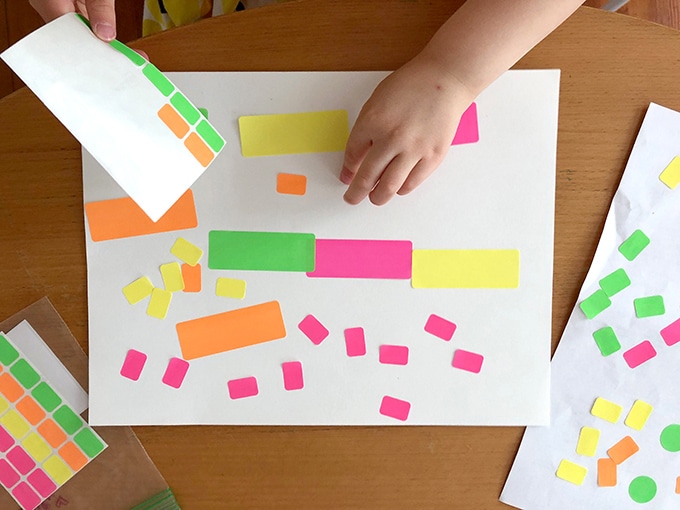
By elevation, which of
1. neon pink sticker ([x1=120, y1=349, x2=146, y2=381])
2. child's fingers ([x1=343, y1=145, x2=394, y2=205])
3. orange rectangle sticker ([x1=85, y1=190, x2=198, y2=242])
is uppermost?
child's fingers ([x1=343, y1=145, x2=394, y2=205])

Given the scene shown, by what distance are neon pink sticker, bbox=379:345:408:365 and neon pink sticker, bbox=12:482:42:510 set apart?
0.37m

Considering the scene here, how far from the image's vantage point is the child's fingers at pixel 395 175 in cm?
59

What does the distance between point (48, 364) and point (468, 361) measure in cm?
41

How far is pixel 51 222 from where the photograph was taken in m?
0.63

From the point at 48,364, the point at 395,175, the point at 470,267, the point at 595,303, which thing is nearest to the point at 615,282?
the point at 595,303

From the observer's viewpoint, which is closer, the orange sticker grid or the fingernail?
the fingernail

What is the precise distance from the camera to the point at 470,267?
63 cm

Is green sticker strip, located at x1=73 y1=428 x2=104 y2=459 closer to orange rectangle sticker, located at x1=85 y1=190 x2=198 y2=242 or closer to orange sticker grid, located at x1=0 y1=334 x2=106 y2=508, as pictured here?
orange sticker grid, located at x1=0 y1=334 x2=106 y2=508

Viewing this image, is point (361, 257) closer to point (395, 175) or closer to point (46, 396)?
point (395, 175)

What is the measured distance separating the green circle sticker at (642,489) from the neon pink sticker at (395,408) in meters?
0.23

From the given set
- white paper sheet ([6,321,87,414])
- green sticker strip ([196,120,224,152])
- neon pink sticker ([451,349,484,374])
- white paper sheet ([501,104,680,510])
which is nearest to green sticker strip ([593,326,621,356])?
white paper sheet ([501,104,680,510])

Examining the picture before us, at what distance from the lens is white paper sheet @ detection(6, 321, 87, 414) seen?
0.64 meters

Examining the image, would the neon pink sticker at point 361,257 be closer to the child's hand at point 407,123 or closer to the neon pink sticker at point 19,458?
the child's hand at point 407,123

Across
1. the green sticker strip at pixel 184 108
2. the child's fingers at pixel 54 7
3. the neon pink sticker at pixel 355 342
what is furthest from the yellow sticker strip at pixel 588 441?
the child's fingers at pixel 54 7
